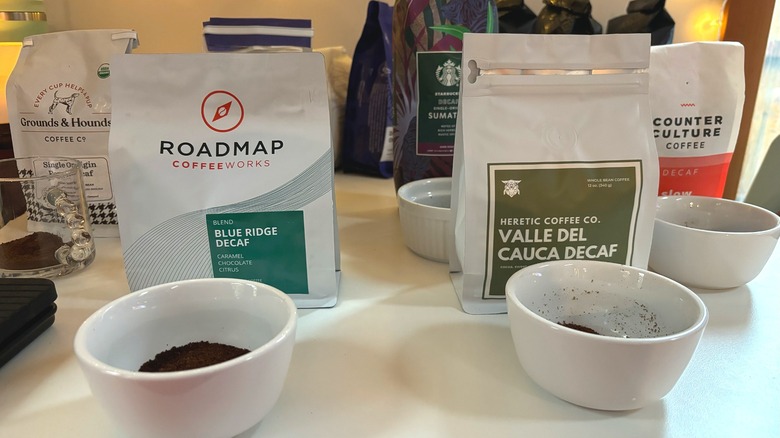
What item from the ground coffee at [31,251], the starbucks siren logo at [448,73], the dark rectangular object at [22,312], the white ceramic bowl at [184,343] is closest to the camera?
the white ceramic bowl at [184,343]

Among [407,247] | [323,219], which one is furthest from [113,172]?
[407,247]

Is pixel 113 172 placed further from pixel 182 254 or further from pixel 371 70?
pixel 371 70

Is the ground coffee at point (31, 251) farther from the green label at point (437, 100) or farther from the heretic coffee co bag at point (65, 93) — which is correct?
the green label at point (437, 100)

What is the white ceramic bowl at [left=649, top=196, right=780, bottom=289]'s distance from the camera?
0.57 m

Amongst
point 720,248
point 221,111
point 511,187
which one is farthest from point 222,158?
point 720,248

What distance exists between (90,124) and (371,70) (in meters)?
0.51

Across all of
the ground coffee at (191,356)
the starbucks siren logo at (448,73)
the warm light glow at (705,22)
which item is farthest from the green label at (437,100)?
the warm light glow at (705,22)

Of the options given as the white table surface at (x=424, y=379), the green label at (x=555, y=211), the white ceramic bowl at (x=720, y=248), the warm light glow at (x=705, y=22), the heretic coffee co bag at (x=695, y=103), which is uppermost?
the warm light glow at (x=705, y=22)

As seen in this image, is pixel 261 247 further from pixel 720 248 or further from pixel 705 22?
pixel 705 22

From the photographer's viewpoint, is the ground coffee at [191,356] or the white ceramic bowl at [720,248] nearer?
the ground coffee at [191,356]

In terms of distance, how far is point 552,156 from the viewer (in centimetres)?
56

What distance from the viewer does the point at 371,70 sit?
1059mm

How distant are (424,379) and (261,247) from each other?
22 cm

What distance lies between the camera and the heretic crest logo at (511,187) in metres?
0.55
